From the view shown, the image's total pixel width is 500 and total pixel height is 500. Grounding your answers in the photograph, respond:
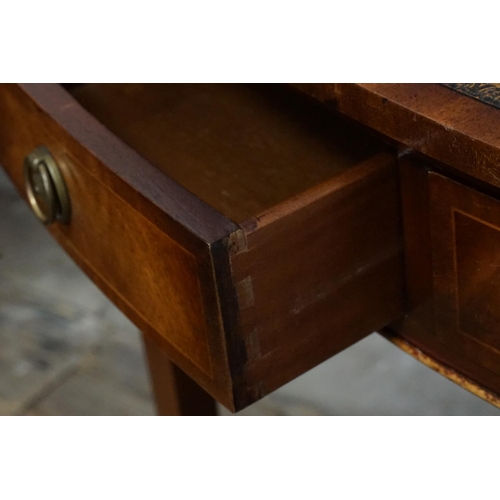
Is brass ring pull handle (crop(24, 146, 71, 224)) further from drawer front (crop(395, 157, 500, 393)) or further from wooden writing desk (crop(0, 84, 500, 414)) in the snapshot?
drawer front (crop(395, 157, 500, 393))

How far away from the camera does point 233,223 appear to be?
470mm

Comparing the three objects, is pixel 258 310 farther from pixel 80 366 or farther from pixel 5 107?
pixel 80 366

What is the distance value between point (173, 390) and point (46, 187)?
207 mm

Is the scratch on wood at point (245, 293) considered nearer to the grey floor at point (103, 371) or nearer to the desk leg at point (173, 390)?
the desk leg at point (173, 390)

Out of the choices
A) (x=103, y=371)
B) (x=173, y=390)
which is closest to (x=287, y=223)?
(x=173, y=390)

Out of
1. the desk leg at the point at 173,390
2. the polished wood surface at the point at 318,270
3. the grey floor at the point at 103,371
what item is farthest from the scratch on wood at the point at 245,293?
the grey floor at the point at 103,371

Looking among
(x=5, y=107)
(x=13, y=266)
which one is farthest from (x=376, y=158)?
(x=13, y=266)

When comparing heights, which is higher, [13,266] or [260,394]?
[260,394]

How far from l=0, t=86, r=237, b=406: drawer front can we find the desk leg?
11 centimetres

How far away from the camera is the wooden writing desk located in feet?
1.59

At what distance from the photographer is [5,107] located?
2.27 feet

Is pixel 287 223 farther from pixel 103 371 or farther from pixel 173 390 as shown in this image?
pixel 103 371

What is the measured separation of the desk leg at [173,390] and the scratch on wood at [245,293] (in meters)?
0.24

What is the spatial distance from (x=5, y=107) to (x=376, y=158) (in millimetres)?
319
